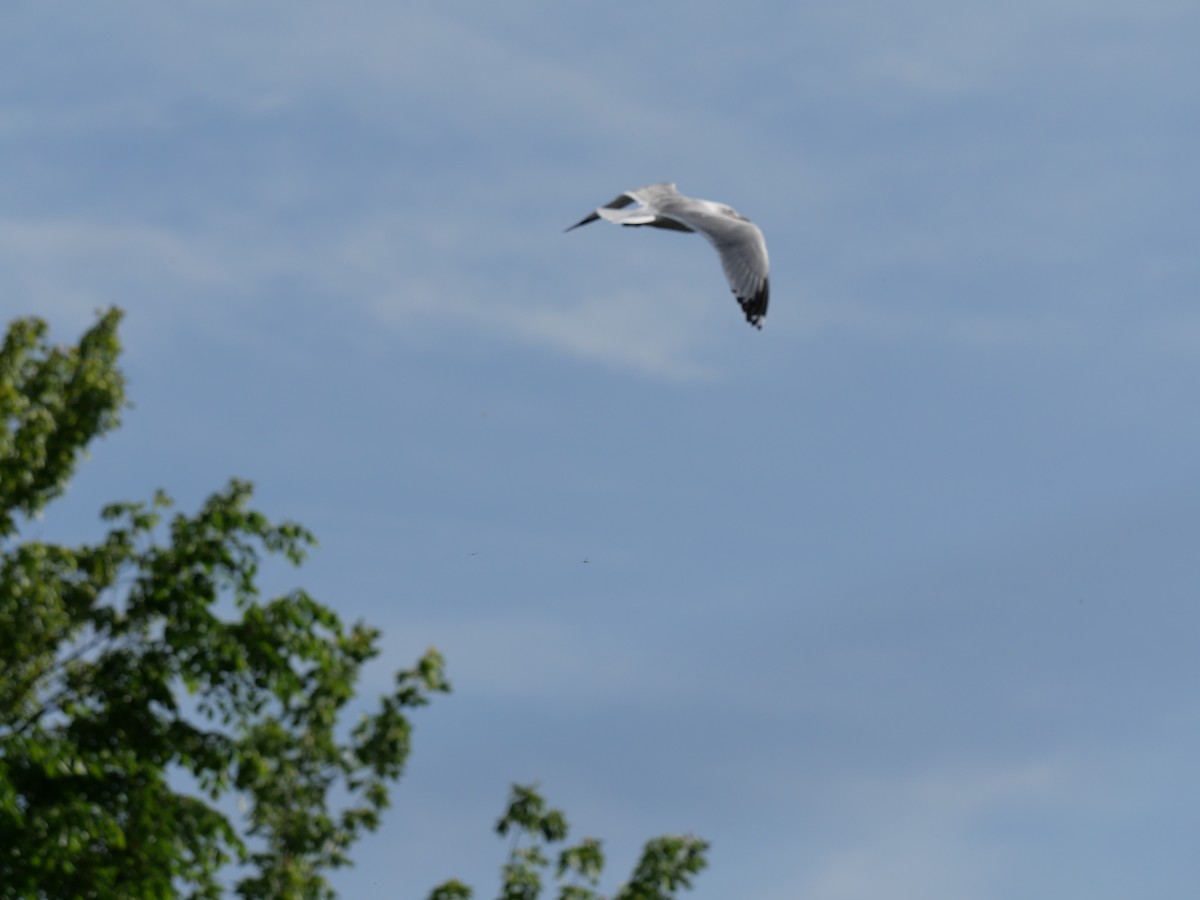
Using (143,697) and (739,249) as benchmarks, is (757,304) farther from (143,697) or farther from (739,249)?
(143,697)

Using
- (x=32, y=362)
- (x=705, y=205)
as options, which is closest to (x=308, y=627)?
(x=32, y=362)

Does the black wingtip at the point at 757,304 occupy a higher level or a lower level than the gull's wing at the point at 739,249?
lower

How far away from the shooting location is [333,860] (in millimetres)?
21047

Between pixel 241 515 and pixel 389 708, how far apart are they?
3.16 meters

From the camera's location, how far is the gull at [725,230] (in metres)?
12.8

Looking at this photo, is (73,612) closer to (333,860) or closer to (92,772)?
(92,772)

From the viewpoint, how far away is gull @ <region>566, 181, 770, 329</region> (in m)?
12.8

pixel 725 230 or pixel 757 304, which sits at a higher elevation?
pixel 725 230

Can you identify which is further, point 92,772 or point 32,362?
point 32,362

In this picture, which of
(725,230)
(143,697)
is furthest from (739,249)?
(143,697)

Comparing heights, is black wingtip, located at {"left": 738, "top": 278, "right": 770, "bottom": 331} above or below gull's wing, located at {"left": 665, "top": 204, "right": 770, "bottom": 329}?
below

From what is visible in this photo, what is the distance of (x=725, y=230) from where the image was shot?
44.0 feet

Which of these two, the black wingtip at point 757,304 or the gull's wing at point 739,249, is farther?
the gull's wing at point 739,249

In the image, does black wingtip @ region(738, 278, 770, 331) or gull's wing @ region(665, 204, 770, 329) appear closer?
black wingtip @ region(738, 278, 770, 331)
